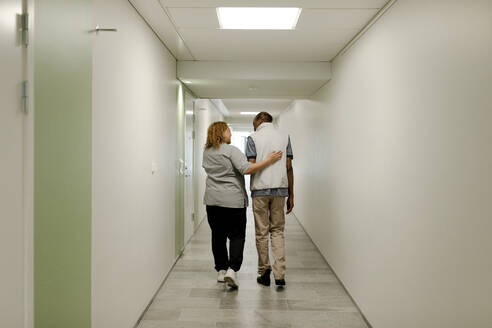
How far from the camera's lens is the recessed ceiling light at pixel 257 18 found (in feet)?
9.10

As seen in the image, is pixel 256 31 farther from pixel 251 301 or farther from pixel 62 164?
pixel 251 301

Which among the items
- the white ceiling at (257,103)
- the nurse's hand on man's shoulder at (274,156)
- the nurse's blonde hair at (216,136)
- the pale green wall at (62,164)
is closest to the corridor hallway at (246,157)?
the pale green wall at (62,164)

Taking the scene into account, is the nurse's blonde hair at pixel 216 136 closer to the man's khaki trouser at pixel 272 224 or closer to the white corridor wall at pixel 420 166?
the man's khaki trouser at pixel 272 224

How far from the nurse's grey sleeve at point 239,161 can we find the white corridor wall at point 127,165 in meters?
0.65

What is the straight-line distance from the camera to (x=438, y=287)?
1757mm

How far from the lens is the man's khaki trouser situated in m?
3.45

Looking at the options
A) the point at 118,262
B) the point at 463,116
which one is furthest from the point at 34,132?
the point at 463,116

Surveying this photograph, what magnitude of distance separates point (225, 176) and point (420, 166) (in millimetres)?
1773


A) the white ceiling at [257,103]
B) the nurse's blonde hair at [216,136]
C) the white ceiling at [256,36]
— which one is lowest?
the nurse's blonde hair at [216,136]

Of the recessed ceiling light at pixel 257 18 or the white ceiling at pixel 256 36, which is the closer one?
the white ceiling at pixel 256 36

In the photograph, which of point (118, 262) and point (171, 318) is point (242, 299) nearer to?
point (171, 318)

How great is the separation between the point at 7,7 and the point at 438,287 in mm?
2022

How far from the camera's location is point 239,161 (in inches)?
130

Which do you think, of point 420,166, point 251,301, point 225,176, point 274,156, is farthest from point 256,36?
point 251,301
